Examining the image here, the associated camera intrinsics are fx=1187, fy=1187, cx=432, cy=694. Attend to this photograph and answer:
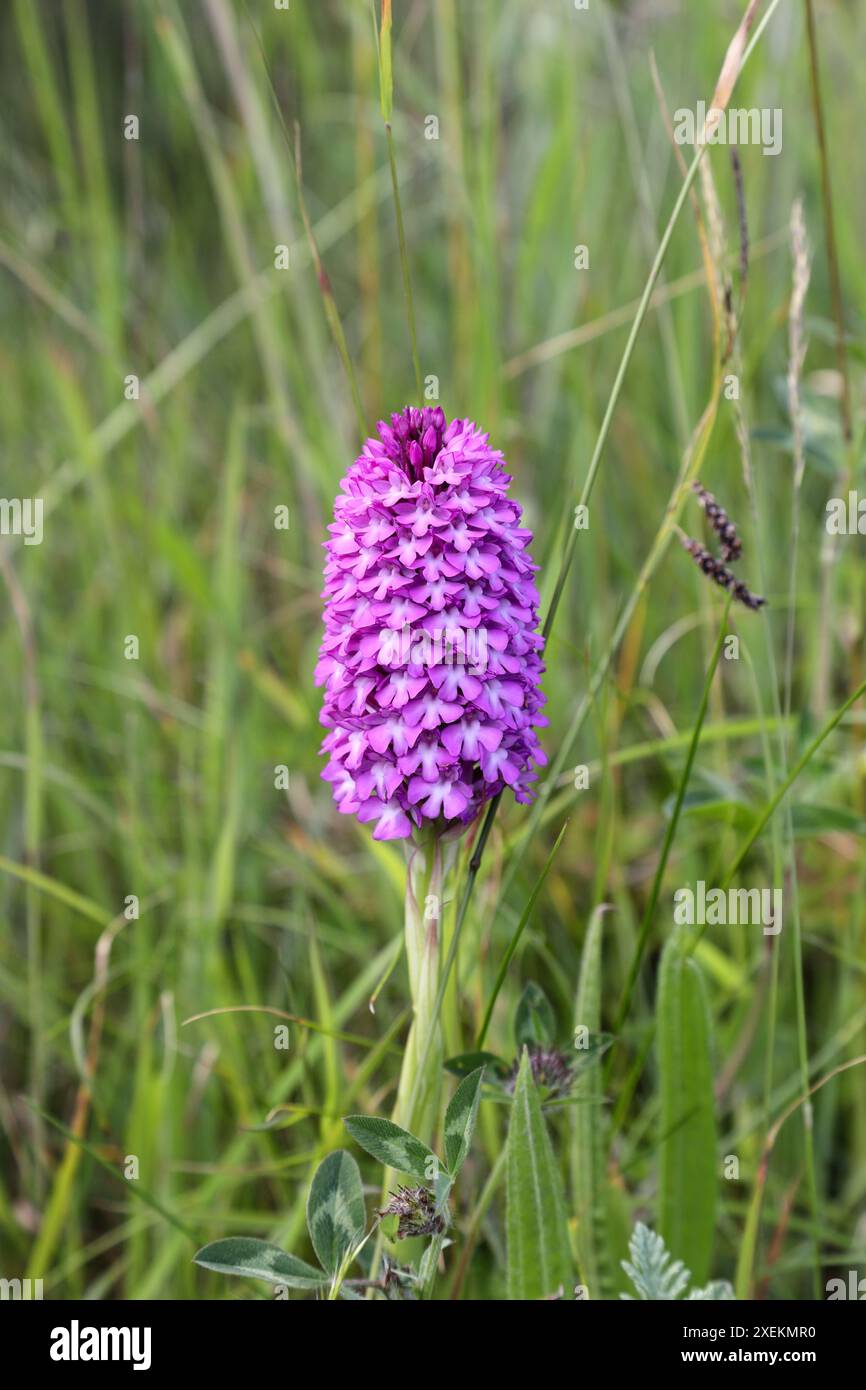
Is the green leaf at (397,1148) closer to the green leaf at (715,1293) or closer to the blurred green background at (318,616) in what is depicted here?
the blurred green background at (318,616)

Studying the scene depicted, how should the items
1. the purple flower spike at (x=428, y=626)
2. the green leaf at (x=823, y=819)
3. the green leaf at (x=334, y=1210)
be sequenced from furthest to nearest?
the green leaf at (x=823, y=819), the green leaf at (x=334, y=1210), the purple flower spike at (x=428, y=626)

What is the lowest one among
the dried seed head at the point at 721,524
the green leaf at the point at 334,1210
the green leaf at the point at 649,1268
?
the green leaf at the point at 649,1268

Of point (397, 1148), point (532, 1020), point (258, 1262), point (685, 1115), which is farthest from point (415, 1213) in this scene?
point (685, 1115)

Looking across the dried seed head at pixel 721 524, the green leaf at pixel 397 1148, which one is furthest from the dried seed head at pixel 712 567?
the green leaf at pixel 397 1148

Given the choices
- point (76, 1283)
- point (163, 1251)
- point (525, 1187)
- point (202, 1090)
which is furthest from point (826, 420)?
point (76, 1283)

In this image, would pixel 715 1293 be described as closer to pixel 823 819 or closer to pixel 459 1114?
pixel 459 1114

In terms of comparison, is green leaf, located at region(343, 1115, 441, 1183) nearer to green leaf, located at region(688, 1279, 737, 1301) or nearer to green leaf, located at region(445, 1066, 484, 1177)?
green leaf, located at region(445, 1066, 484, 1177)

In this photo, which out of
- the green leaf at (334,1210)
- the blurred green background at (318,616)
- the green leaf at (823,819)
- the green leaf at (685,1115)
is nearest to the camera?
the green leaf at (334,1210)
